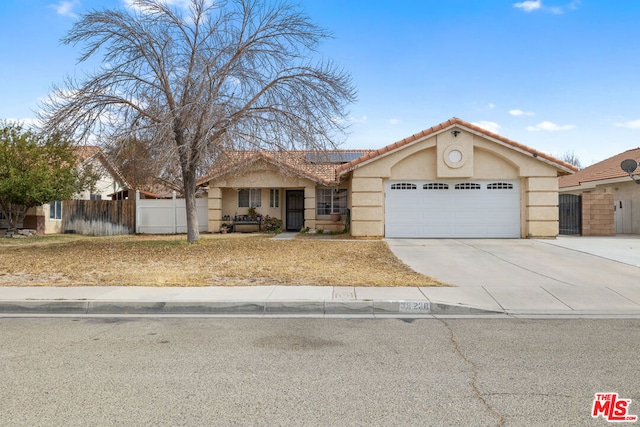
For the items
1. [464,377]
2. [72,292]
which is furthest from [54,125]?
[464,377]

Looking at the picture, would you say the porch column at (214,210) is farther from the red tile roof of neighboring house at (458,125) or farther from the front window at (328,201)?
the red tile roof of neighboring house at (458,125)

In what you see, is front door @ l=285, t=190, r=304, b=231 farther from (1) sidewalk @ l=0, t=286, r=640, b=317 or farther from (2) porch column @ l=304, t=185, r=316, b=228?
(1) sidewalk @ l=0, t=286, r=640, b=317

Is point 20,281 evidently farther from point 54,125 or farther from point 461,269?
point 461,269

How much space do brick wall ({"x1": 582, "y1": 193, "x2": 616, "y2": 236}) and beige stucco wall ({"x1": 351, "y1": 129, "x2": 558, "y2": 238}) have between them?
353cm

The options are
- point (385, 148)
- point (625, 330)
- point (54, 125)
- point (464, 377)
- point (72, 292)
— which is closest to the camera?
point (464, 377)

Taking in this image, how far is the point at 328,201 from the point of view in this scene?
78.5 feet

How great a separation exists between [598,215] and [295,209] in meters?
14.2

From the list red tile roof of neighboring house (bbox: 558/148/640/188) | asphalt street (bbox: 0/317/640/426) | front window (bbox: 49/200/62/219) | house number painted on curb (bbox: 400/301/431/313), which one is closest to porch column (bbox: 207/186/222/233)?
front window (bbox: 49/200/62/219)

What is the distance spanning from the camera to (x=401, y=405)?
3.99 meters

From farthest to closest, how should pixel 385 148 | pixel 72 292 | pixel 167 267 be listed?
pixel 385 148, pixel 167 267, pixel 72 292

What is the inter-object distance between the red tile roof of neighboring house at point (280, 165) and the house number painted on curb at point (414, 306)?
10313 mm

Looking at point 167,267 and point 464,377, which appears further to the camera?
point 167,267

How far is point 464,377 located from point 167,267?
9.28 m

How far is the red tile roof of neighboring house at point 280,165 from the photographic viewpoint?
1820 cm
